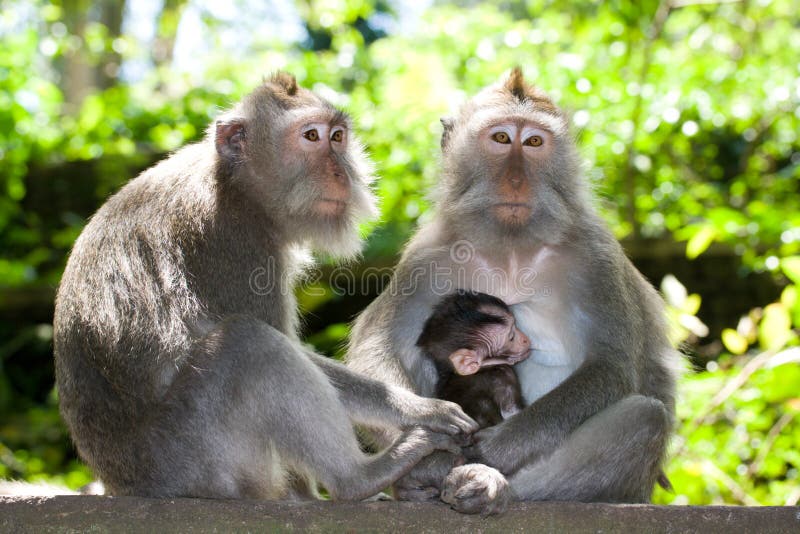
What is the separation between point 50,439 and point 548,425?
6.60 meters

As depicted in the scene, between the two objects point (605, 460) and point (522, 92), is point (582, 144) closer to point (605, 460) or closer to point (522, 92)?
point (522, 92)

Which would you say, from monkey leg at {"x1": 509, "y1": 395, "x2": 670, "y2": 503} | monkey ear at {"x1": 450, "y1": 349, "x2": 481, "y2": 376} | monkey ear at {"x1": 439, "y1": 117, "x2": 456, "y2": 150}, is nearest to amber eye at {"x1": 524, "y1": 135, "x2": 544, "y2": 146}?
monkey ear at {"x1": 439, "y1": 117, "x2": 456, "y2": 150}

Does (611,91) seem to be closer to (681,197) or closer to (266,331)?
(681,197)

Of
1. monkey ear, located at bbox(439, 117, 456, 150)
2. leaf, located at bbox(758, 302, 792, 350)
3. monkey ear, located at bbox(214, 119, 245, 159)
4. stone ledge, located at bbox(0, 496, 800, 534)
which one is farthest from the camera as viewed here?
leaf, located at bbox(758, 302, 792, 350)

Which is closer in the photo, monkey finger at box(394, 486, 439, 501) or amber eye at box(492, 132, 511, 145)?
monkey finger at box(394, 486, 439, 501)

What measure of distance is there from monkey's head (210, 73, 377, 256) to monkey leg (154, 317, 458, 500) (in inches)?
30.3

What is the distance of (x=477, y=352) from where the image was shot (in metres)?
3.87

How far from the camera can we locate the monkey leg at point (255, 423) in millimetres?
3289

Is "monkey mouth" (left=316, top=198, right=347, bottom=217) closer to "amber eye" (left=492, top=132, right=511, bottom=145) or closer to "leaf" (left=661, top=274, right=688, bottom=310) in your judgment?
"amber eye" (left=492, top=132, right=511, bottom=145)

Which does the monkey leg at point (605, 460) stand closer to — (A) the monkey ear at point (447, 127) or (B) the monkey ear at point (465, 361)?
(B) the monkey ear at point (465, 361)

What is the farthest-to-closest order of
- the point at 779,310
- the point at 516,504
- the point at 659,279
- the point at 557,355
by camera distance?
the point at 659,279
the point at 779,310
the point at 557,355
the point at 516,504

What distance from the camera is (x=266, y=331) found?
3.37m

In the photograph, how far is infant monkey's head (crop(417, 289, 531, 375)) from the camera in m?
3.89

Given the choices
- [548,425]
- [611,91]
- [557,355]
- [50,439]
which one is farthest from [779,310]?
[50,439]
